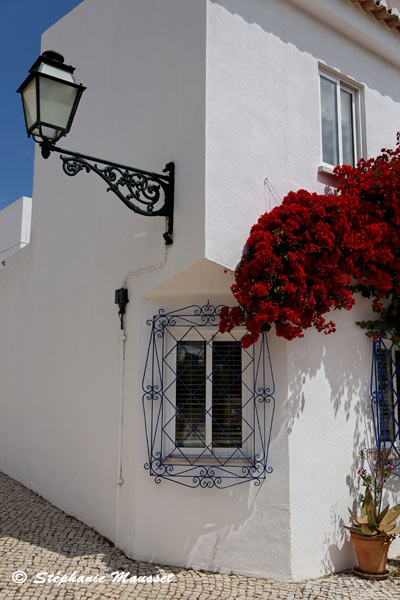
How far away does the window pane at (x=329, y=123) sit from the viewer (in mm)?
7773

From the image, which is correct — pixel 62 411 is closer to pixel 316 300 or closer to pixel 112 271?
pixel 112 271

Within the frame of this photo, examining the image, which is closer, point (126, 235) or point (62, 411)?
point (126, 235)

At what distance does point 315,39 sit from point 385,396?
16.5ft

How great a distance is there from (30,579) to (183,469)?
2.03 m

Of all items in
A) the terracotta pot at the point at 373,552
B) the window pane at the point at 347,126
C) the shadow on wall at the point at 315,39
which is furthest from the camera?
the window pane at the point at 347,126

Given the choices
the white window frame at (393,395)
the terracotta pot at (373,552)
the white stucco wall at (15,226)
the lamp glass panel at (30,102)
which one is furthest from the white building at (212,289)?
the white stucco wall at (15,226)

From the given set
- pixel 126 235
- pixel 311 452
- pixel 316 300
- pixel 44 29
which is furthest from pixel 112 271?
pixel 44 29

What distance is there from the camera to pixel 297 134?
7172mm

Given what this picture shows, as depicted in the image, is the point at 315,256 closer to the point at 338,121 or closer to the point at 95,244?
the point at 338,121

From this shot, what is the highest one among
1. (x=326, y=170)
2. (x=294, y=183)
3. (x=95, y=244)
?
(x=326, y=170)

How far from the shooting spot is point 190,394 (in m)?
6.88

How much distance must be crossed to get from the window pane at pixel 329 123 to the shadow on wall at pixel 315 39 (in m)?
0.32

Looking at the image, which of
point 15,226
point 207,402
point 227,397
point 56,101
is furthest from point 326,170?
point 15,226

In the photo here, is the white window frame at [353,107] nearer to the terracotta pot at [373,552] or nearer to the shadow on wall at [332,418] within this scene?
the shadow on wall at [332,418]
